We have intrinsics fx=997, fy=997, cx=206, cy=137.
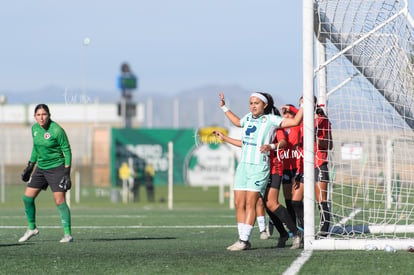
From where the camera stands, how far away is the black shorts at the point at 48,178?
557 inches

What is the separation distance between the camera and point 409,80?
14.2 meters

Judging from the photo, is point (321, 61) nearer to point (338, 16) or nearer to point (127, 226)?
point (338, 16)

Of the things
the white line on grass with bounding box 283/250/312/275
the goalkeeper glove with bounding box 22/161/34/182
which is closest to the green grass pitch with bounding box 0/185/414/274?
the white line on grass with bounding box 283/250/312/275

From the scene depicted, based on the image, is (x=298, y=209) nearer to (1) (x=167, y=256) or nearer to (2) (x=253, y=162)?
(2) (x=253, y=162)

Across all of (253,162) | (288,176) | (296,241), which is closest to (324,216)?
(296,241)

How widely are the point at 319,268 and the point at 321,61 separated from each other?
490cm

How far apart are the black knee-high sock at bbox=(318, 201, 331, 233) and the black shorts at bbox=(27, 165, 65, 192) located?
3.65m

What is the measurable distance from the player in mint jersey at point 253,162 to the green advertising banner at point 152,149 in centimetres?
2773

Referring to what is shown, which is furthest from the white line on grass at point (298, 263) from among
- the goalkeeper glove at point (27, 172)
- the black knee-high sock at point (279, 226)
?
the goalkeeper glove at point (27, 172)

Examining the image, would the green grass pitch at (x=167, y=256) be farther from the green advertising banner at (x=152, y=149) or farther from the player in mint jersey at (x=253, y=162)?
the green advertising banner at (x=152, y=149)

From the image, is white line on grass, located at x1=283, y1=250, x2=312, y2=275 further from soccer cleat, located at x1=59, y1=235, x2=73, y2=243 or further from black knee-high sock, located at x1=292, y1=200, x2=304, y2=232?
soccer cleat, located at x1=59, y1=235, x2=73, y2=243

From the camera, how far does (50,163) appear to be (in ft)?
46.6

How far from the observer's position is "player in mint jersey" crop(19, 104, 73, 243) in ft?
46.1

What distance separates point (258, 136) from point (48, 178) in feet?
11.3
